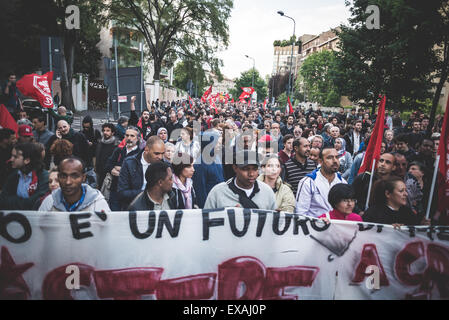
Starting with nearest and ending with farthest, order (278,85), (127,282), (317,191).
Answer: (127,282) → (317,191) → (278,85)

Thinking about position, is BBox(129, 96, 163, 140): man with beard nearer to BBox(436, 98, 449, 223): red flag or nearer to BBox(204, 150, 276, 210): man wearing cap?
BBox(204, 150, 276, 210): man wearing cap

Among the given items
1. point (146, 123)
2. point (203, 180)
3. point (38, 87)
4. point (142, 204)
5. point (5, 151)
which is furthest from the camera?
point (146, 123)

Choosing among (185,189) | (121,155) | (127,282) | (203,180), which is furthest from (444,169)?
(121,155)

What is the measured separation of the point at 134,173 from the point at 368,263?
8.88 feet

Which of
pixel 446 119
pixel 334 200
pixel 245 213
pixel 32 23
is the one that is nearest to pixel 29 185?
pixel 245 213

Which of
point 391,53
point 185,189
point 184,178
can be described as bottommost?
point 185,189

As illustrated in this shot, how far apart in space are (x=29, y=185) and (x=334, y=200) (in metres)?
3.04

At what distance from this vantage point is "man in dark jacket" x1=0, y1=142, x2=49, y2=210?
11.1 feet

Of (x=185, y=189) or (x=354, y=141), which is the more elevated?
(x=354, y=141)

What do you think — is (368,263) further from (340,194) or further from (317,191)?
(317,191)

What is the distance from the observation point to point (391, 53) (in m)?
15.6

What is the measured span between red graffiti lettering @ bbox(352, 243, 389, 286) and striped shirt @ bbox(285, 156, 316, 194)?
2.09 m

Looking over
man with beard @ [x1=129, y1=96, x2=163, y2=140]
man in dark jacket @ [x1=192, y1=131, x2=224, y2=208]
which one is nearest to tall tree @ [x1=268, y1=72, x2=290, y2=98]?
man with beard @ [x1=129, y1=96, x2=163, y2=140]

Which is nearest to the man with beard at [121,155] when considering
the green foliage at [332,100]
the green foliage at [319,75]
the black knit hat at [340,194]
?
the black knit hat at [340,194]
